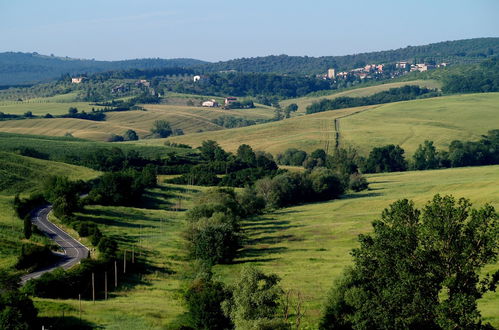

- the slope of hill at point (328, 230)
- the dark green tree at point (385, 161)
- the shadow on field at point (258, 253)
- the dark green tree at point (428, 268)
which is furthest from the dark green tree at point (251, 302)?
the dark green tree at point (385, 161)

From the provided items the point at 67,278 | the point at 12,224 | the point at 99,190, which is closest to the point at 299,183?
the point at 99,190

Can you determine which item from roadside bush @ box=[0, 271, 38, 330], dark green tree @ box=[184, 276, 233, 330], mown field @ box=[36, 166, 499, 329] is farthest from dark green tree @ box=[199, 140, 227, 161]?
roadside bush @ box=[0, 271, 38, 330]

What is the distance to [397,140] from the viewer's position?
185 meters

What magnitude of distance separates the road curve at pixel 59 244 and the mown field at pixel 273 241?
5.42 m

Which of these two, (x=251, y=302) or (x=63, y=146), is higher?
(x=251, y=302)

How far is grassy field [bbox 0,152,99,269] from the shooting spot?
63.9m

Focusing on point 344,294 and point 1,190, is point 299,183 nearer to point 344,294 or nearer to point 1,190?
point 1,190

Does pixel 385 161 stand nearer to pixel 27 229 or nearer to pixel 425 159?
pixel 425 159

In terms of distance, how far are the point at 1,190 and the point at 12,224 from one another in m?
28.0

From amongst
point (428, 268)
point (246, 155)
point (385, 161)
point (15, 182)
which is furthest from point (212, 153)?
point (428, 268)

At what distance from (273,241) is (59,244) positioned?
26.0 m

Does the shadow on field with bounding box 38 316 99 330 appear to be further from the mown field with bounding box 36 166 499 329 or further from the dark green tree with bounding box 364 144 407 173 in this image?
the dark green tree with bounding box 364 144 407 173

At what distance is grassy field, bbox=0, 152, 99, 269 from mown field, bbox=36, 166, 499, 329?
1041 centimetres

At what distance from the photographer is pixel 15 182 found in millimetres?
104438
